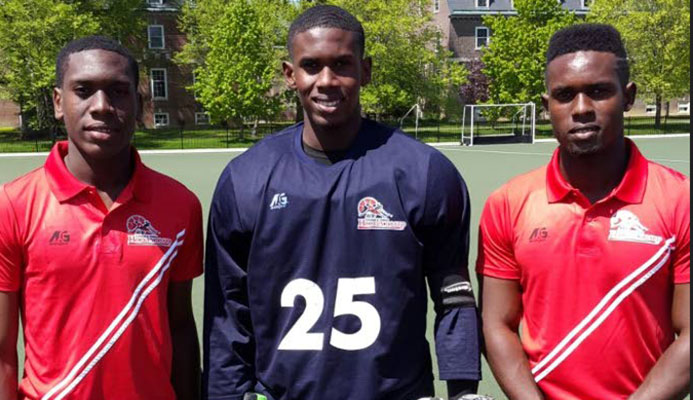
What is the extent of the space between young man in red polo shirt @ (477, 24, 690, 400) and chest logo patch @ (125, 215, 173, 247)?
1354mm

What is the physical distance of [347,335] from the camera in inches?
107

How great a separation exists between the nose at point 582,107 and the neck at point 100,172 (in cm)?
182


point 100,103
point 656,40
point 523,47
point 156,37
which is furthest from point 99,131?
point 156,37

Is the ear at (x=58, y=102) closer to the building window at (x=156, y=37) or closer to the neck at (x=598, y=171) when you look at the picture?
the neck at (x=598, y=171)

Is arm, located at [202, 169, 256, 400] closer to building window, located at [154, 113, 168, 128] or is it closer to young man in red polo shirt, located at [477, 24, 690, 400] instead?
young man in red polo shirt, located at [477, 24, 690, 400]

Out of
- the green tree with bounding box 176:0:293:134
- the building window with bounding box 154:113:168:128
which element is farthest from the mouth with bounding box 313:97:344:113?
the building window with bounding box 154:113:168:128

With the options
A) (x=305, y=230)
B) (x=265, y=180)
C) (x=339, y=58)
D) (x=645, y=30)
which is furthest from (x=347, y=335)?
(x=645, y=30)

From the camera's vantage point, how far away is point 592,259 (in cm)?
274

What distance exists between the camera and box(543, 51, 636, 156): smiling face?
8.90 feet

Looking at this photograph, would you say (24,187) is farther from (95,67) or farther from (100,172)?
(95,67)

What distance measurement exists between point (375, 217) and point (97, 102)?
1.19 metres

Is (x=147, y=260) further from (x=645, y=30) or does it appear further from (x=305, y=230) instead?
(x=645, y=30)

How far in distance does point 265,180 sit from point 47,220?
2.79ft

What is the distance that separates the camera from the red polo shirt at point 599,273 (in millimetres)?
2678
